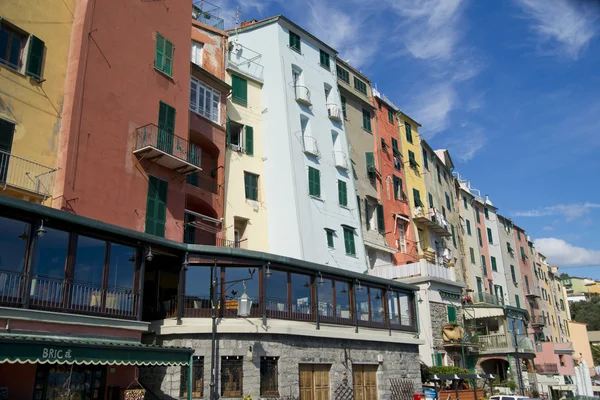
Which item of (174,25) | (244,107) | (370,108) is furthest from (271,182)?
(370,108)

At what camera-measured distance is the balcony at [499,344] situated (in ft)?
131

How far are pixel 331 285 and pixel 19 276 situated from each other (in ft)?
44.8

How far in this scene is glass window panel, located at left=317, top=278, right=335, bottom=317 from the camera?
24969mm

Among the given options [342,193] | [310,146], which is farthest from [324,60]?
[342,193]

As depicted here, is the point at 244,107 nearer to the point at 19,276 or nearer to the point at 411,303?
the point at 411,303

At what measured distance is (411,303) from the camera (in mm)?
30922

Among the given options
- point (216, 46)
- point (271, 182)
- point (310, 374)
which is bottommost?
point (310, 374)

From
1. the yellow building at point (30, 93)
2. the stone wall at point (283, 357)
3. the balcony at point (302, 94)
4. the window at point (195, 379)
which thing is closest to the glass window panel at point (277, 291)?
the stone wall at point (283, 357)

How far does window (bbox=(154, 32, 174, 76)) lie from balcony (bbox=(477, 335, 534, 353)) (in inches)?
1122

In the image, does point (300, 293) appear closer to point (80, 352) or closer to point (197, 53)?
point (80, 352)

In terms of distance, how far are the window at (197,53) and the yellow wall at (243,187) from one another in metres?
1.99

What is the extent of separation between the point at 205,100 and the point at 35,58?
978 cm

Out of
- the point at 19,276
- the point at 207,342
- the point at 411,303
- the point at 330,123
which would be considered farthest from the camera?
the point at 330,123

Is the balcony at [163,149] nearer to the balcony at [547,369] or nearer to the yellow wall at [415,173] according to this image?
the yellow wall at [415,173]
